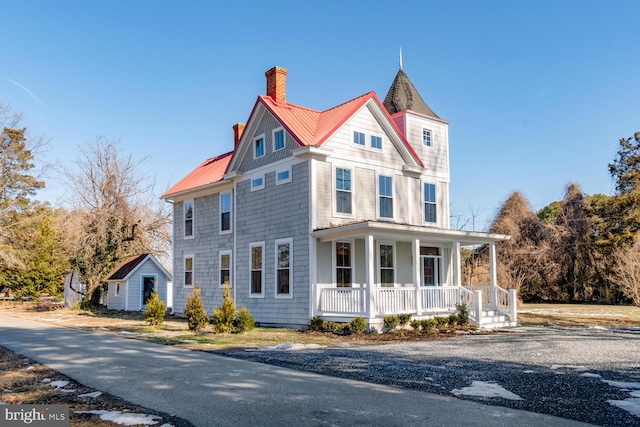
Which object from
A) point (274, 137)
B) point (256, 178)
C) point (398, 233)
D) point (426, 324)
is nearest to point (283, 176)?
point (274, 137)

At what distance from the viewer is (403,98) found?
21.9 meters

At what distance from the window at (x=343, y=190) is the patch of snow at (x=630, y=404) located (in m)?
12.1

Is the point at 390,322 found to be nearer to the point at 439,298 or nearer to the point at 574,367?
the point at 439,298

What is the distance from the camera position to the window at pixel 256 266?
19.5m

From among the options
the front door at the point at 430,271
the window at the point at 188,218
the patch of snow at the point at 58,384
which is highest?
the window at the point at 188,218

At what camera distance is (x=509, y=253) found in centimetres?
3522

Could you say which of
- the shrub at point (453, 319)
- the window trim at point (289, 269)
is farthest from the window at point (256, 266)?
the shrub at point (453, 319)

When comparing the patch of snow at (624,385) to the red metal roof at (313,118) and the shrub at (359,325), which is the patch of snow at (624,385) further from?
the red metal roof at (313,118)

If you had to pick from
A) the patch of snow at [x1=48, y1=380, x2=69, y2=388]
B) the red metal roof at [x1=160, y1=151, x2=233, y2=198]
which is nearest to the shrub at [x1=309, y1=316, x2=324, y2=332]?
the red metal roof at [x1=160, y1=151, x2=233, y2=198]

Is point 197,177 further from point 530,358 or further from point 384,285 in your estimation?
point 530,358

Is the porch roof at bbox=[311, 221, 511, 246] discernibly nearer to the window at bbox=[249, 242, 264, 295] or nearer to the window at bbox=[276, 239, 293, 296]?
the window at bbox=[276, 239, 293, 296]

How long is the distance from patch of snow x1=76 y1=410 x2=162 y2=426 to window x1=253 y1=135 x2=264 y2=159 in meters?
14.5

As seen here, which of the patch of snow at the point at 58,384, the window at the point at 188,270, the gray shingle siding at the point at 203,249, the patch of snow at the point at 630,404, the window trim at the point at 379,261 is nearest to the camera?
the patch of snow at the point at 630,404

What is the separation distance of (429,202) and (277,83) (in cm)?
761
